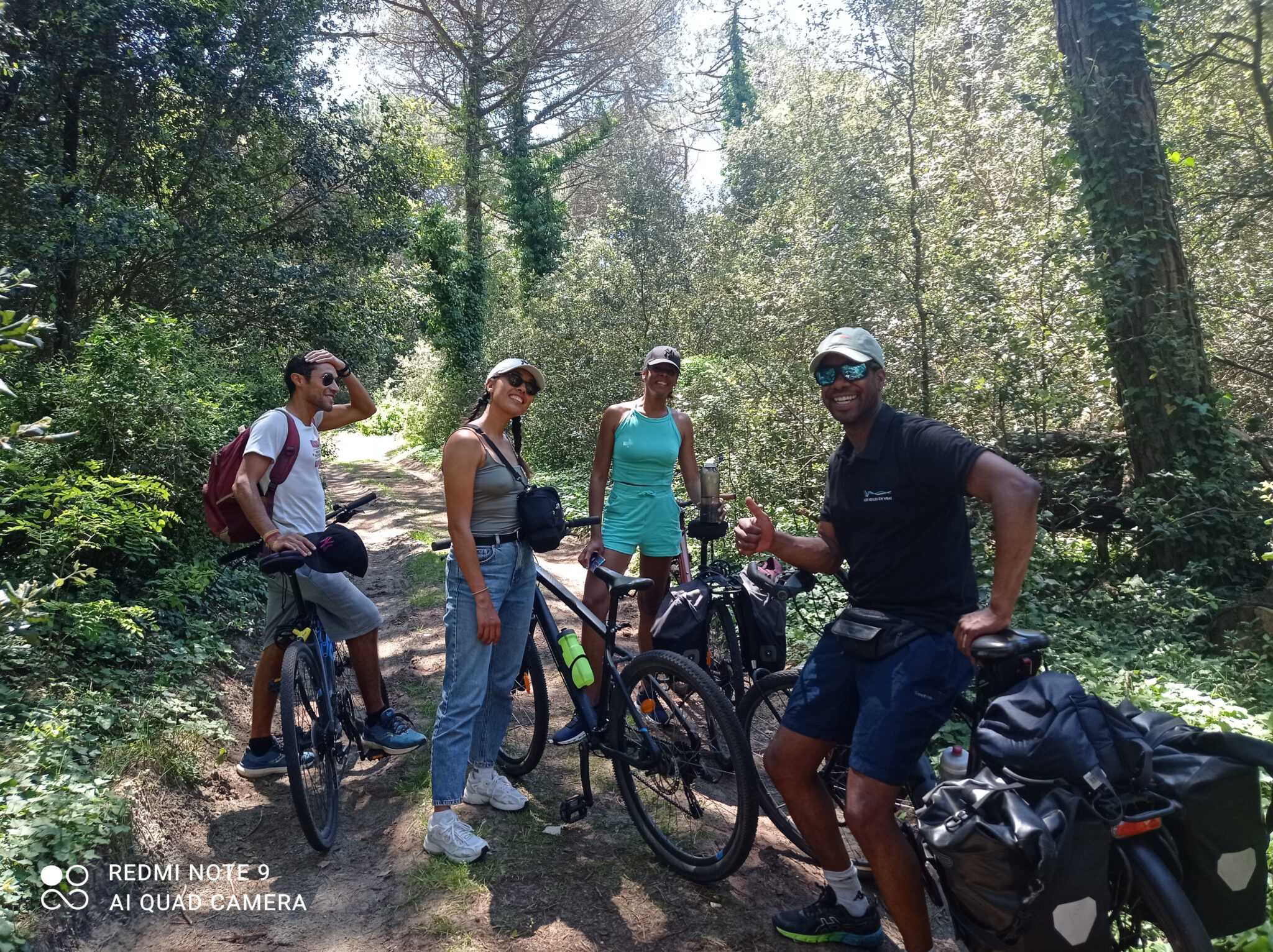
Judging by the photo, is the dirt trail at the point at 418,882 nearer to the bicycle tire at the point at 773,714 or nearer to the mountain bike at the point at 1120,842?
the bicycle tire at the point at 773,714

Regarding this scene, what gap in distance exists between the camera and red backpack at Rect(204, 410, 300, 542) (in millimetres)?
4039

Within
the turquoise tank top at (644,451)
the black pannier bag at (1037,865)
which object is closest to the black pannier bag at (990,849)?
the black pannier bag at (1037,865)

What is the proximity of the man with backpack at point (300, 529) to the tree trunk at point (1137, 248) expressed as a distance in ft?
20.5

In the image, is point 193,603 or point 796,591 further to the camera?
point 193,603

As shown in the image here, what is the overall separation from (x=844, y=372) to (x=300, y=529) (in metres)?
2.96

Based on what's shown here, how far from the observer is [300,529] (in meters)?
4.16

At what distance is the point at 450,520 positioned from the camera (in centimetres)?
342

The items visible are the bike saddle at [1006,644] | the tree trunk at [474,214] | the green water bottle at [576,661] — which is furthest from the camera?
the tree trunk at [474,214]

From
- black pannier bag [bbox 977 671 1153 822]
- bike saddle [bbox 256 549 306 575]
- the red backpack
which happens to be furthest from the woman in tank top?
black pannier bag [bbox 977 671 1153 822]

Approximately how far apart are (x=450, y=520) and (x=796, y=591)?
155 cm

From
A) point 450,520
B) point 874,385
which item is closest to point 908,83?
point 874,385

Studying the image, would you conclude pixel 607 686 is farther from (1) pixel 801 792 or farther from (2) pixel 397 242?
(2) pixel 397 242

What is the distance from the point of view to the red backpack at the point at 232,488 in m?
4.04

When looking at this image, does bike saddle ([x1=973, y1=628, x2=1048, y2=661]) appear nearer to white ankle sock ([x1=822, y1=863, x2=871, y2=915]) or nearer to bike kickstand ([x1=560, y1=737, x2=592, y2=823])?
white ankle sock ([x1=822, y1=863, x2=871, y2=915])
